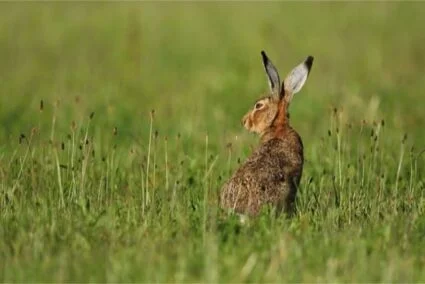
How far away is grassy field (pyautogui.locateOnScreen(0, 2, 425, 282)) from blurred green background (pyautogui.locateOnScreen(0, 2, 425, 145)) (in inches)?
1.5

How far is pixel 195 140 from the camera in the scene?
35.4 feet

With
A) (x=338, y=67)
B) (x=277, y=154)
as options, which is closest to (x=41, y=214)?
(x=277, y=154)

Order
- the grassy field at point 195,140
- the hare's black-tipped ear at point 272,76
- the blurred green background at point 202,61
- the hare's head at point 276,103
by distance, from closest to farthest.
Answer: the grassy field at point 195,140
the hare's black-tipped ear at point 272,76
the hare's head at point 276,103
the blurred green background at point 202,61

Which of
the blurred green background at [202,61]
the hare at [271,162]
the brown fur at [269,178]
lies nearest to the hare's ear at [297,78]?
the hare at [271,162]

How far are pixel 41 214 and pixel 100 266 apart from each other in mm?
1123

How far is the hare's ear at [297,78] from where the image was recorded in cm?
820

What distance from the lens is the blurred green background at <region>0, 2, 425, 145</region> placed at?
1219cm

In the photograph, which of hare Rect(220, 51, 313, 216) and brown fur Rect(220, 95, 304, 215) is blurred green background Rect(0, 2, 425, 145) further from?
brown fur Rect(220, 95, 304, 215)

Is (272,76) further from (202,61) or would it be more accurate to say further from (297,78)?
(202,61)

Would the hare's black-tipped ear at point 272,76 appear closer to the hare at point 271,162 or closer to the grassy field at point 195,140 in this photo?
the hare at point 271,162

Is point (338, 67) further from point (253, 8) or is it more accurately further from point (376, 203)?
point (376, 203)

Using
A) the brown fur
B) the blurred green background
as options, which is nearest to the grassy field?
the blurred green background

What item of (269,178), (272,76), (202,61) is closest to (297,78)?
(272,76)

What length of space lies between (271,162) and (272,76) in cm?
86
